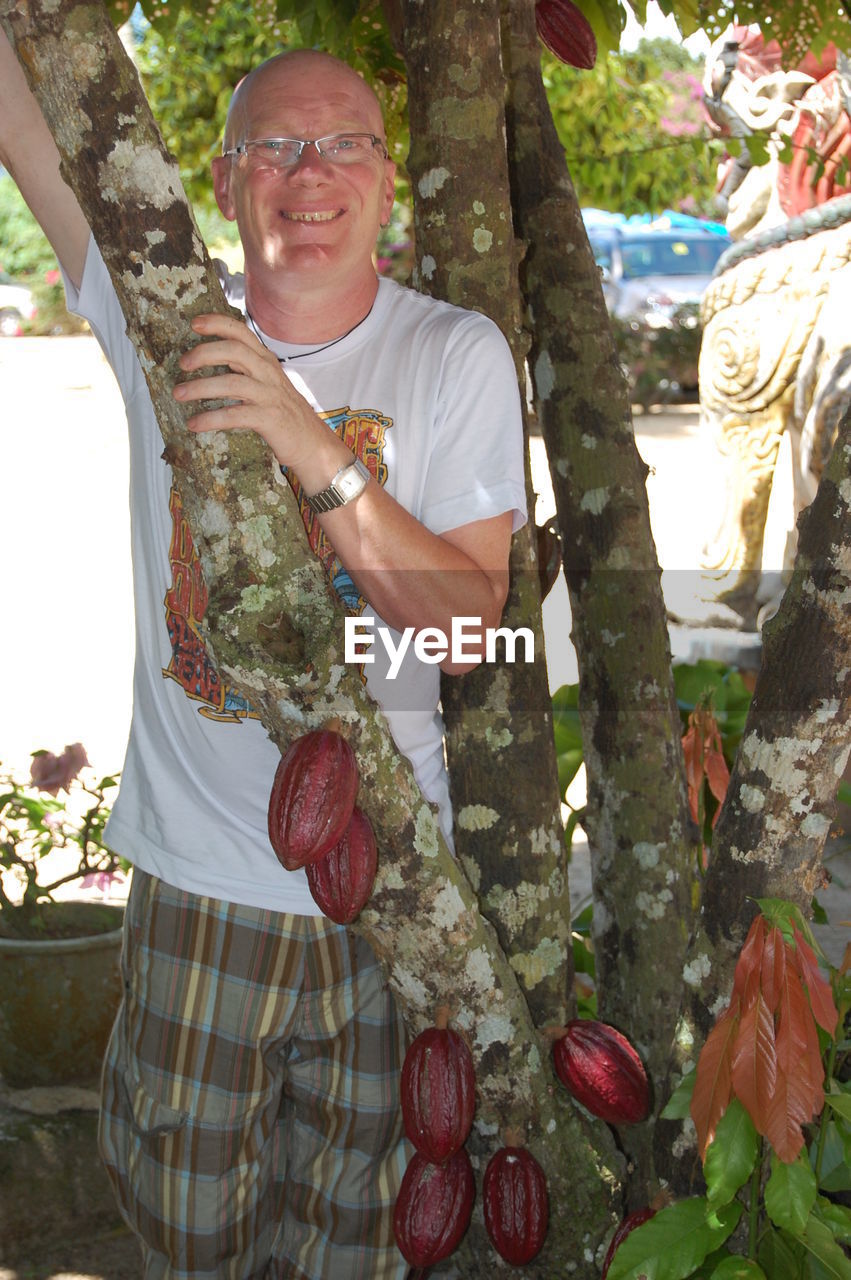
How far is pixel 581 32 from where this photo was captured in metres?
2.57

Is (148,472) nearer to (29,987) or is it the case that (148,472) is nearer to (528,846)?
(528,846)

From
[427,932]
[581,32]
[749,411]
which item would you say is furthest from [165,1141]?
[749,411]

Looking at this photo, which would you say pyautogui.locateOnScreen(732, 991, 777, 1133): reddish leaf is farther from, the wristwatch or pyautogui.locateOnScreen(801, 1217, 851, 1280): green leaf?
the wristwatch

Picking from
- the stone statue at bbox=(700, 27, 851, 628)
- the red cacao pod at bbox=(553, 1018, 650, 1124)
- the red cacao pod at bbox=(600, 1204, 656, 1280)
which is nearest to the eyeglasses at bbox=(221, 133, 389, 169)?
the red cacao pod at bbox=(553, 1018, 650, 1124)

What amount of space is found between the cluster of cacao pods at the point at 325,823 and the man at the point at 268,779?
0.29 meters

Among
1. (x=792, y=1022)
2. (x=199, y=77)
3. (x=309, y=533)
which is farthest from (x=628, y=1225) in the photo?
(x=199, y=77)

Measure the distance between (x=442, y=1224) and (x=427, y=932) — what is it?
1.45 ft

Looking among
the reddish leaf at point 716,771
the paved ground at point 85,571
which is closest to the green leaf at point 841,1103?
the reddish leaf at point 716,771

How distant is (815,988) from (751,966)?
2.9 inches

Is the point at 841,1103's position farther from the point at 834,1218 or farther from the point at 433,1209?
the point at 433,1209

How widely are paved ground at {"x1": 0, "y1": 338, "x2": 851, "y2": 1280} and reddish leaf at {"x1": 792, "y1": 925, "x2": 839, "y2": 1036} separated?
1166mm

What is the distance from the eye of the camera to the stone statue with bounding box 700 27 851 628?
5691 millimetres

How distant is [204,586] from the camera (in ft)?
6.23

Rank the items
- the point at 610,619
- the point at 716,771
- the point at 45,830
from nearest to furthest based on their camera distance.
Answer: the point at 610,619, the point at 716,771, the point at 45,830
